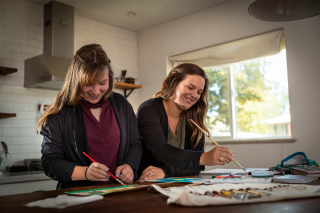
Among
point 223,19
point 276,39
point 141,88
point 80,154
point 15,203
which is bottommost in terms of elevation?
point 15,203

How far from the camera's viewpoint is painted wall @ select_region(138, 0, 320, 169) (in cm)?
329

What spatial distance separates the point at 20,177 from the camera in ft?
9.89

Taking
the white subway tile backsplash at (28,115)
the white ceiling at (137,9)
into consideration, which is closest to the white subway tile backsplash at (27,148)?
the white subway tile backsplash at (28,115)

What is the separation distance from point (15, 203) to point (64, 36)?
11.0 ft

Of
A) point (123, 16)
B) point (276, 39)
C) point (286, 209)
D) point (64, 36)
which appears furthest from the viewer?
point (123, 16)

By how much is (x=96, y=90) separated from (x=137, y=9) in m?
3.14

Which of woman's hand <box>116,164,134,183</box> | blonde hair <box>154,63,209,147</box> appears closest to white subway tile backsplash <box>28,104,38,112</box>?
blonde hair <box>154,63,209,147</box>

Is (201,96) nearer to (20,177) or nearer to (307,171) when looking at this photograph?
(307,171)

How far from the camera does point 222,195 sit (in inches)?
36.0

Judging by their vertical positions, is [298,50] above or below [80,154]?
above

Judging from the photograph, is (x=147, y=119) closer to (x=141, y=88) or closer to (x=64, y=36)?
(x=64, y=36)

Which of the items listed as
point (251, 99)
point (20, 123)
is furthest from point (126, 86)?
point (251, 99)

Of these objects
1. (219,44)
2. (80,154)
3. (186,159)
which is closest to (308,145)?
(219,44)

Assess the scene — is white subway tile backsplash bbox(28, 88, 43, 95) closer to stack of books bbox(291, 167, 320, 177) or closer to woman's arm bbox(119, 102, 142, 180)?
woman's arm bbox(119, 102, 142, 180)
